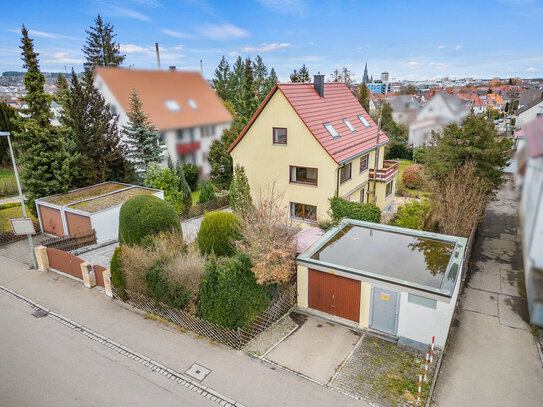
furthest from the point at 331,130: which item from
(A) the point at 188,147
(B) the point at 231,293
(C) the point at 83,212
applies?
(C) the point at 83,212

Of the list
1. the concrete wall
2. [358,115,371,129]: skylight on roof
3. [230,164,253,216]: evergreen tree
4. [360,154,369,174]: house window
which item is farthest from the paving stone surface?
[358,115,371,129]: skylight on roof

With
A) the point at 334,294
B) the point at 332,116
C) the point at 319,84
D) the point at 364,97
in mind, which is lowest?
the point at 334,294

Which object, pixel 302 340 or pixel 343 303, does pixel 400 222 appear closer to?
pixel 343 303

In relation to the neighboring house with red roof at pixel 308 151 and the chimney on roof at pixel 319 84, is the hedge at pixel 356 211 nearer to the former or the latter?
the neighboring house with red roof at pixel 308 151

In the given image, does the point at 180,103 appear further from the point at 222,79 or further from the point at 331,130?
the point at 222,79

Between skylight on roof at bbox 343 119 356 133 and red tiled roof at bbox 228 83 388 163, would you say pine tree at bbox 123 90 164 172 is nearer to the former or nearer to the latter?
red tiled roof at bbox 228 83 388 163
